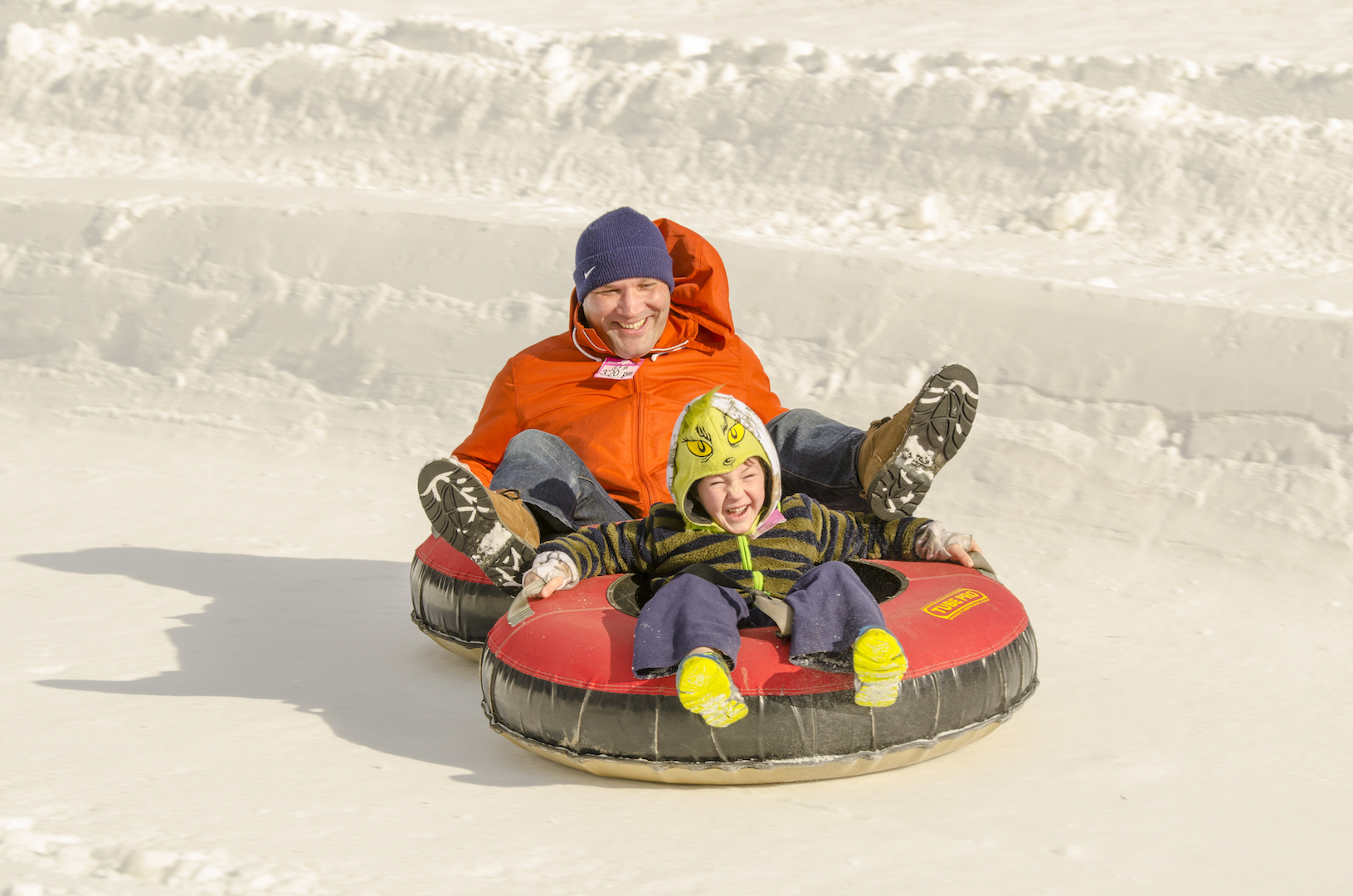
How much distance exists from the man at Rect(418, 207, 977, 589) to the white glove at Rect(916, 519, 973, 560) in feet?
0.37

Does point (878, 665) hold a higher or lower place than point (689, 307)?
lower

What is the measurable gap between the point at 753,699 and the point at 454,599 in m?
1.23

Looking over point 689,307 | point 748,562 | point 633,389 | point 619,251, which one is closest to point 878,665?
point 748,562

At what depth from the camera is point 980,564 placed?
12.4 feet

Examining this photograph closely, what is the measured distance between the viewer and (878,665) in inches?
123

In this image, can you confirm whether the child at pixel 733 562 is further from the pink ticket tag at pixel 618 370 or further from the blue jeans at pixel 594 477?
the pink ticket tag at pixel 618 370

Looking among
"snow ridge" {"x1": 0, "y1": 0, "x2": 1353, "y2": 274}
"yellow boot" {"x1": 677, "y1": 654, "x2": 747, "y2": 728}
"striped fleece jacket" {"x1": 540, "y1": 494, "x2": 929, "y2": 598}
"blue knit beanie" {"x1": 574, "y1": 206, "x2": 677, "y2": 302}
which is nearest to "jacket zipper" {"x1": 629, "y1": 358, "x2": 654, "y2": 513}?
"blue knit beanie" {"x1": 574, "y1": 206, "x2": 677, "y2": 302}

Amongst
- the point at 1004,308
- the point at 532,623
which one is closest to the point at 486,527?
the point at 532,623

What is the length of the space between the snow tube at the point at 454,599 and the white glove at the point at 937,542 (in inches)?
42.2

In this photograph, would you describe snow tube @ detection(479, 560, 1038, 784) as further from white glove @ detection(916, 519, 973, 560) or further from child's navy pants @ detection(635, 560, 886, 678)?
white glove @ detection(916, 519, 973, 560)

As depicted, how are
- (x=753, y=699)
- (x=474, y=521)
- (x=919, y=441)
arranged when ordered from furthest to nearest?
(x=919, y=441)
(x=474, y=521)
(x=753, y=699)

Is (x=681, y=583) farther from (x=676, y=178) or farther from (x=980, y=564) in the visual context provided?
(x=676, y=178)

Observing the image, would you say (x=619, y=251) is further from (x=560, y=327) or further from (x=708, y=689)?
(x=560, y=327)

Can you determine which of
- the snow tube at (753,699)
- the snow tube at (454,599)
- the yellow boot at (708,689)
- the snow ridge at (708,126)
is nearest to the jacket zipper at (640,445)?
the snow tube at (454,599)
